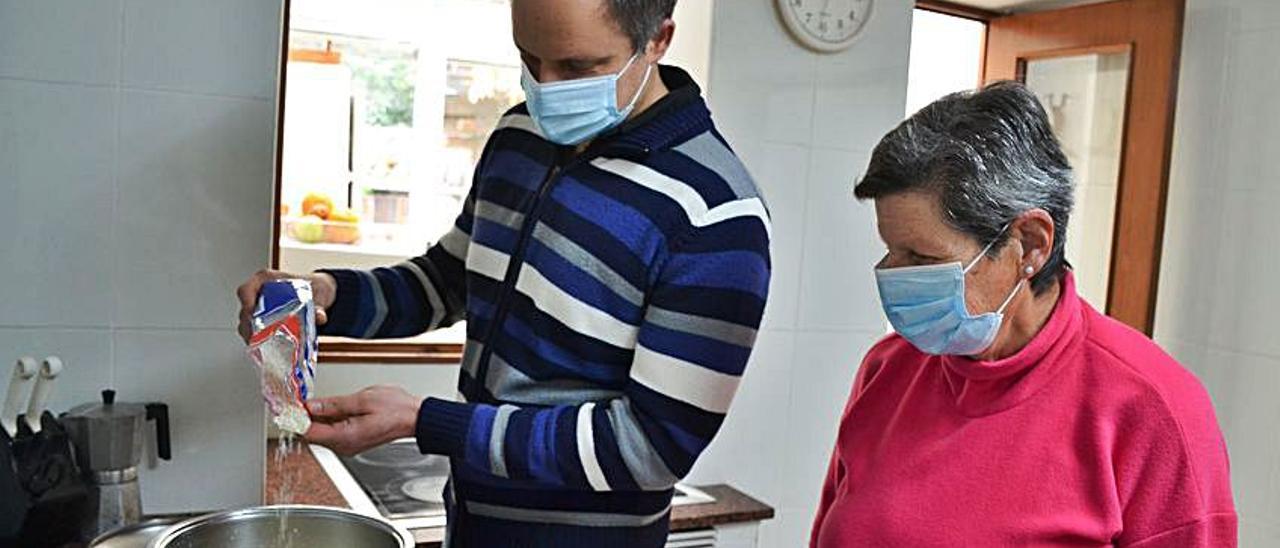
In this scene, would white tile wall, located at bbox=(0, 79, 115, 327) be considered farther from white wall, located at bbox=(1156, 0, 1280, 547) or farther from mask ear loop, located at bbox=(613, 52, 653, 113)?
white wall, located at bbox=(1156, 0, 1280, 547)

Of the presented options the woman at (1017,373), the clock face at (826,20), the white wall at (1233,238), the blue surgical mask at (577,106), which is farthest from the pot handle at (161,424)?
the white wall at (1233,238)

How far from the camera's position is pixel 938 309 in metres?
0.98

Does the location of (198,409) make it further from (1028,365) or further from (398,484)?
(1028,365)

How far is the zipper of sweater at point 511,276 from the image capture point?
108 centimetres

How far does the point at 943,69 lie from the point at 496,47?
1.59m

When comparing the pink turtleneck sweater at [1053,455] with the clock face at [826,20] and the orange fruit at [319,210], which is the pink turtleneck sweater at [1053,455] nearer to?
the clock face at [826,20]

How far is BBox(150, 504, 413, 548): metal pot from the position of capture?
108 cm

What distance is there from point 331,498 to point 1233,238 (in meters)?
1.69

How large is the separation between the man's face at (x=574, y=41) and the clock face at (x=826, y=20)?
0.98 metres

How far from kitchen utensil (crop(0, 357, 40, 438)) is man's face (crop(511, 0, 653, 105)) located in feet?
2.60

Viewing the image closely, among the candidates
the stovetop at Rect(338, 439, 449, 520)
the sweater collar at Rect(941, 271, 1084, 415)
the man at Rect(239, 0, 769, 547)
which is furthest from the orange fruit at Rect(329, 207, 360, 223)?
the sweater collar at Rect(941, 271, 1084, 415)

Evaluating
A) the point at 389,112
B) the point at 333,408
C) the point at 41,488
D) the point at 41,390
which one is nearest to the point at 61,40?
the point at 41,390

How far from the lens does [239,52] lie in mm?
1458

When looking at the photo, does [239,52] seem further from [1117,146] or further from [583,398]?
[1117,146]
